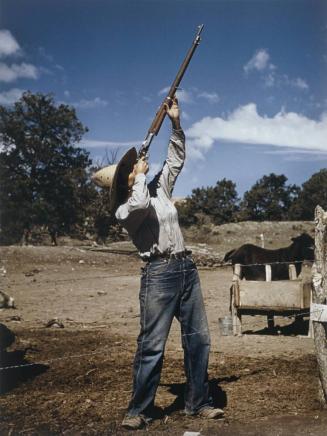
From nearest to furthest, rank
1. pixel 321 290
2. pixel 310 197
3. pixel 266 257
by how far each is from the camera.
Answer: pixel 321 290, pixel 266 257, pixel 310 197

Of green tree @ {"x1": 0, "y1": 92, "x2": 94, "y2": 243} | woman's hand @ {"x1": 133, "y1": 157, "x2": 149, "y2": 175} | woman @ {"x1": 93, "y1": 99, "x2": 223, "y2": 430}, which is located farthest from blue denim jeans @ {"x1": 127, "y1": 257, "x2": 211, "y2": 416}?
green tree @ {"x1": 0, "y1": 92, "x2": 94, "y2": 243}

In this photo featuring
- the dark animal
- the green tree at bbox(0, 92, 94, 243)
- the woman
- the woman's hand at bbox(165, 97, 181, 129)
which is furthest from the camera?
the green tree at bbox(0, 92, 94, 243)

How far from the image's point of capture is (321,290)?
3883 millimetres

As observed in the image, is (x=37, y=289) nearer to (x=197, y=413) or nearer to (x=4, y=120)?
(x=197, y=413)

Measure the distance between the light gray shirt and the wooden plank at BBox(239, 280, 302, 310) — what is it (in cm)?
318

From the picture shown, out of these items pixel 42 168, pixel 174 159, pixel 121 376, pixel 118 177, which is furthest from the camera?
pixel 42 168

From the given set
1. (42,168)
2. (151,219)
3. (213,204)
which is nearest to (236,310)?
(151,219)

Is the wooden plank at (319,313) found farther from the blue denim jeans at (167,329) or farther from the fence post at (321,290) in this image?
the blue denim jeans at (167,329)

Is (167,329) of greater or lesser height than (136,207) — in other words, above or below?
below

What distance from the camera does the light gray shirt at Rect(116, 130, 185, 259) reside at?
3.49 meters

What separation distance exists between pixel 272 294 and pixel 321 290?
107 inches

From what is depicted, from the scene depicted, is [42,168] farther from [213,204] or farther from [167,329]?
[167,329]

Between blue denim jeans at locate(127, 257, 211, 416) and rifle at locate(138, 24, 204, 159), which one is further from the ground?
rifle at locate(138, 24, 204, 159)

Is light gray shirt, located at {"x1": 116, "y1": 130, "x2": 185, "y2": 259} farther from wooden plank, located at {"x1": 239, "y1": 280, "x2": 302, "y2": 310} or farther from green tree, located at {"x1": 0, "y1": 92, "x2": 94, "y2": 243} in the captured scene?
green tree, located at {"x1": 0, "y1": 92, "x2": 94, "y2": 243}
